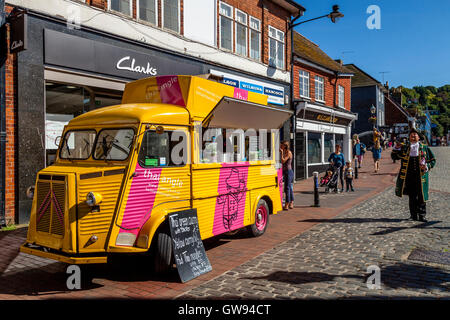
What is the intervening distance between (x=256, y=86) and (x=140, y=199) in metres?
12.1

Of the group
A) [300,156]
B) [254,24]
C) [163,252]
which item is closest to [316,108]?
[300,156]

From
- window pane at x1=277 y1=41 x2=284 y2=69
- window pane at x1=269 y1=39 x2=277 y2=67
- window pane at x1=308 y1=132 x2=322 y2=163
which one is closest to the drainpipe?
window pane at x1=269 y1=39 x2=277 y2=67

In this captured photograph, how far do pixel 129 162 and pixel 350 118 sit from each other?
2295cm

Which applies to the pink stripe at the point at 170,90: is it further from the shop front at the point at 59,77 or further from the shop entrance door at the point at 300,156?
the shop entrance door at the point at 300,156

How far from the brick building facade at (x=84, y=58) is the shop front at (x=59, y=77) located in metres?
0.02

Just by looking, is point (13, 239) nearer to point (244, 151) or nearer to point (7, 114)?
point (7, 114)

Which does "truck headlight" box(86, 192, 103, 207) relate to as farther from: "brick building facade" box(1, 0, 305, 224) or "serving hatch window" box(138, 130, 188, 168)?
"brick building facade" box(1, 0, 305, 224)

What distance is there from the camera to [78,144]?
5465 millimetres

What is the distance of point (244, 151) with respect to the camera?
7199 millimetres

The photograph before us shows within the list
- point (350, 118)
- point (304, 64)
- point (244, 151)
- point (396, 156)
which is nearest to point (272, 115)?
point (244, 151)

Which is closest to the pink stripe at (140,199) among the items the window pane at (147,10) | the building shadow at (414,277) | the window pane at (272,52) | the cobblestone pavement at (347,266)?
the cobblestone pavement at (347,266)

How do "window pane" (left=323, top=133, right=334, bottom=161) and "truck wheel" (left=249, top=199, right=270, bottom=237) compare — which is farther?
"window pane" (left=323, top=133, right=334, bottom=161)

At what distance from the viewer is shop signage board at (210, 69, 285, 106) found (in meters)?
14.5

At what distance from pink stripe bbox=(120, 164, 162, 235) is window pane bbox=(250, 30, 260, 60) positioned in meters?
12.4
